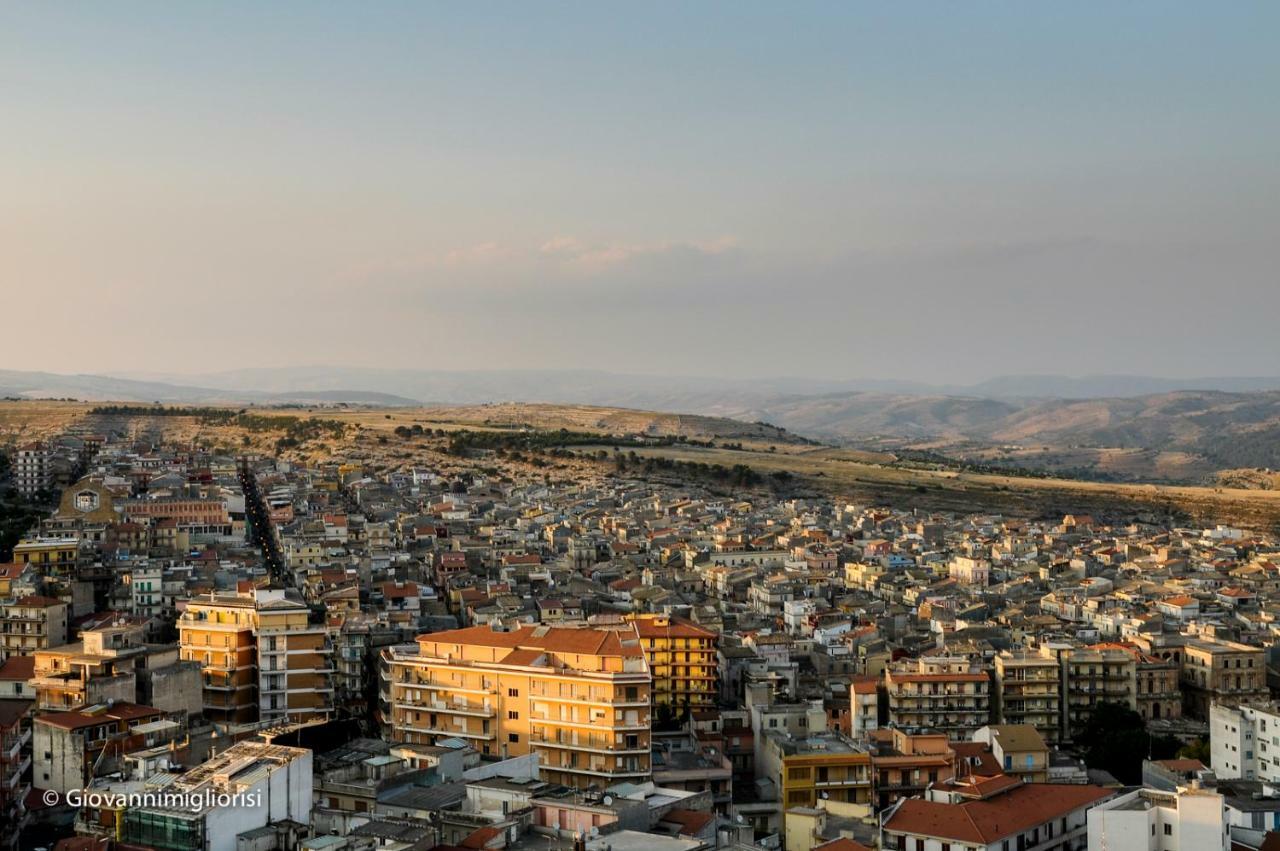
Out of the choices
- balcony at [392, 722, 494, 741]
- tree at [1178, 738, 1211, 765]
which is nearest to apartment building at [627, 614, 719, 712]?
balcony at [392, 722, 494, 741]

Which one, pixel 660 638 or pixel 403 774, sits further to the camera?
pixel 660 638

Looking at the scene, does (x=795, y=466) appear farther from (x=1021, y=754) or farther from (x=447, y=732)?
(x=447, y=732)

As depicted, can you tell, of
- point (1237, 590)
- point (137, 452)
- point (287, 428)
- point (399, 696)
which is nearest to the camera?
point (399, 696)

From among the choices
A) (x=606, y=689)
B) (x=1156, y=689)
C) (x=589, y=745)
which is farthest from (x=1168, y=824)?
(x=1156, y=689)

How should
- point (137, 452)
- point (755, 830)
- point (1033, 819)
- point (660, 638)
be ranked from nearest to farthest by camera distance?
1. point (1033, 819)
2. point (755, 830)
3. point (660, 638)
4. point (137, 452)

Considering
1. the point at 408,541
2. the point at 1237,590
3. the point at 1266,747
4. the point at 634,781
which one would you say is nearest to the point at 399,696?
the point at 634,781

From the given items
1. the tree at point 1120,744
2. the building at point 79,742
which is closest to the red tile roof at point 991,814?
the tree at point 1120,744

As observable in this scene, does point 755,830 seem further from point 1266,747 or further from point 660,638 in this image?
point 1266,747
